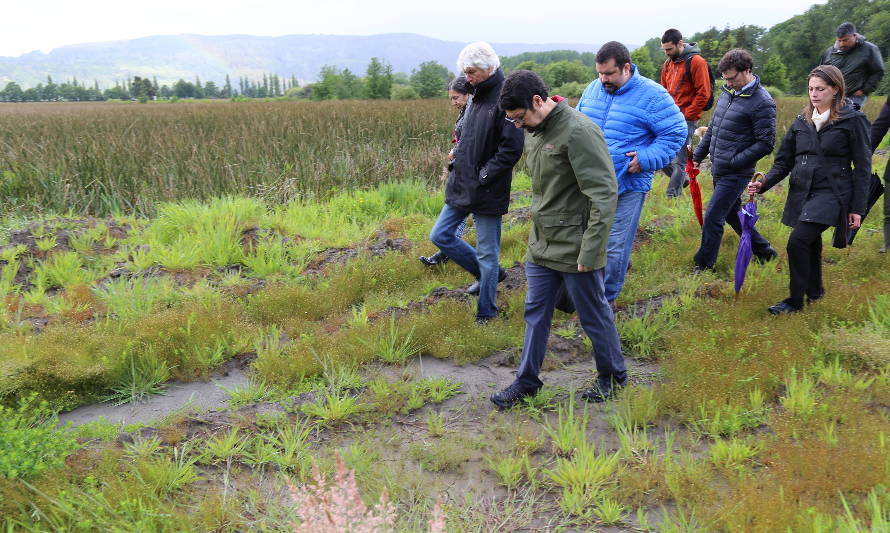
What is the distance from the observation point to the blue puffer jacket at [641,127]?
3965 millimetres

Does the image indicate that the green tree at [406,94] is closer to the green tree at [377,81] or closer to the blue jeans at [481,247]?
the green tree at [377,81]

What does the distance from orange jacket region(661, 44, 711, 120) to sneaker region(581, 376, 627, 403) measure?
4.84 m

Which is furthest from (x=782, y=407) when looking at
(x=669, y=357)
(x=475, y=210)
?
(x=475, y=210)

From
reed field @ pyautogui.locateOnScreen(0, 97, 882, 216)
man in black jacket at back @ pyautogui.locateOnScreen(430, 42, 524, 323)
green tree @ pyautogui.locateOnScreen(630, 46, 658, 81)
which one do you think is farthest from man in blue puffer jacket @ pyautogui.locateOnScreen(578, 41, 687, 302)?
green tree @ pyautogui.locateOnScreen(630, 46, 658, 81)

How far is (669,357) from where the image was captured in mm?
3982

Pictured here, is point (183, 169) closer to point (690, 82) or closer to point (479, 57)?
point (479, 57)

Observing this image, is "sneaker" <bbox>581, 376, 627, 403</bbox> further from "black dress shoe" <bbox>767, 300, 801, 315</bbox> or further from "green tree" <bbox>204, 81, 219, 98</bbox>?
"green tree" <bbox>204, 81, 219, 98</bbox>

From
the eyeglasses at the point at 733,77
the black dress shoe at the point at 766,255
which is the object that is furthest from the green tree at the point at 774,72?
the eyeglasses at the point at 733,77

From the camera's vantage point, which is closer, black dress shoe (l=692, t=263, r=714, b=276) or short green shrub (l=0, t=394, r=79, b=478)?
short green shrub (l=0, t=394, r=79, b=478)

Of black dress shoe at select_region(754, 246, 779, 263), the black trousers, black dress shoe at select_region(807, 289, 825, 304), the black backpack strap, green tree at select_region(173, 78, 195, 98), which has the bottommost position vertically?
black dress shoe at select_region(807, 289, 825, 304)

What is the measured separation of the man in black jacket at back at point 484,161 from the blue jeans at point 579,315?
42.3 inches

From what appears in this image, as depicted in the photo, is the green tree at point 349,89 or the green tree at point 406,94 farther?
the green tree at point 349,89

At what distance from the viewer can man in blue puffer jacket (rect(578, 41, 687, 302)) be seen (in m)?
3.92

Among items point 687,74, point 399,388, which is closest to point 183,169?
point 399,388
